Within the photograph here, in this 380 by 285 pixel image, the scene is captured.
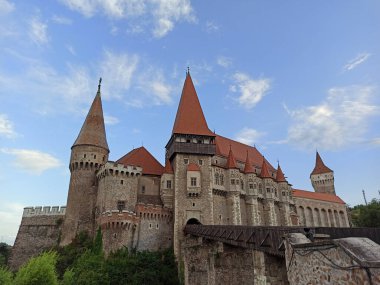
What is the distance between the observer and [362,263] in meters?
5.69

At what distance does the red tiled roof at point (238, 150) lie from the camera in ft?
134

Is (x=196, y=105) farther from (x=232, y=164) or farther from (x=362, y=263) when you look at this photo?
(x=362, y=263)

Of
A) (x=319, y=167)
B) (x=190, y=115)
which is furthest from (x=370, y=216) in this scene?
(x=190, y=115)

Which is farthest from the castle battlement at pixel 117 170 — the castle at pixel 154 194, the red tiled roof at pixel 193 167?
the red tiled roof at pixel 193 167

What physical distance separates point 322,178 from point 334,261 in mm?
64338

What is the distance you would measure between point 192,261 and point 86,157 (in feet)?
52.8

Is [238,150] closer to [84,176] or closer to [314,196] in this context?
[314,196]

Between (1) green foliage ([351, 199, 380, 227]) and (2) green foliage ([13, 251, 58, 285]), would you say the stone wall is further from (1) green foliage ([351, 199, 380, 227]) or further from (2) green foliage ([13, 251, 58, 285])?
(1) green foliage ([351, 199, 380, 227])

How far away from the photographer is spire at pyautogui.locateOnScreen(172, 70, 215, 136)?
3568cm

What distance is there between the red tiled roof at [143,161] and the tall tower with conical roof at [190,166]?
181 cm

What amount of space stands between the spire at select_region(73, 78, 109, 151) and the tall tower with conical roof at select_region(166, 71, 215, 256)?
26.7 ft

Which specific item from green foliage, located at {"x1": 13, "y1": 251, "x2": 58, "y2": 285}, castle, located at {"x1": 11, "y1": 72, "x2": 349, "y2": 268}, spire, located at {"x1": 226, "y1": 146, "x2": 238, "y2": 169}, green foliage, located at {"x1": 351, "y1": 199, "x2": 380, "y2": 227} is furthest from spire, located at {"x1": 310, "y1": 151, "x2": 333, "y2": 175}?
green foliage, located at {"x1": 13, "y1": 251, "x2": 58, "y2": 285}

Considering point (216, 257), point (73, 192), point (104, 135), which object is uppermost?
point (104, 135)

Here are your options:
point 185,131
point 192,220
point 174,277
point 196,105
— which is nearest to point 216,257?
point 174,277
